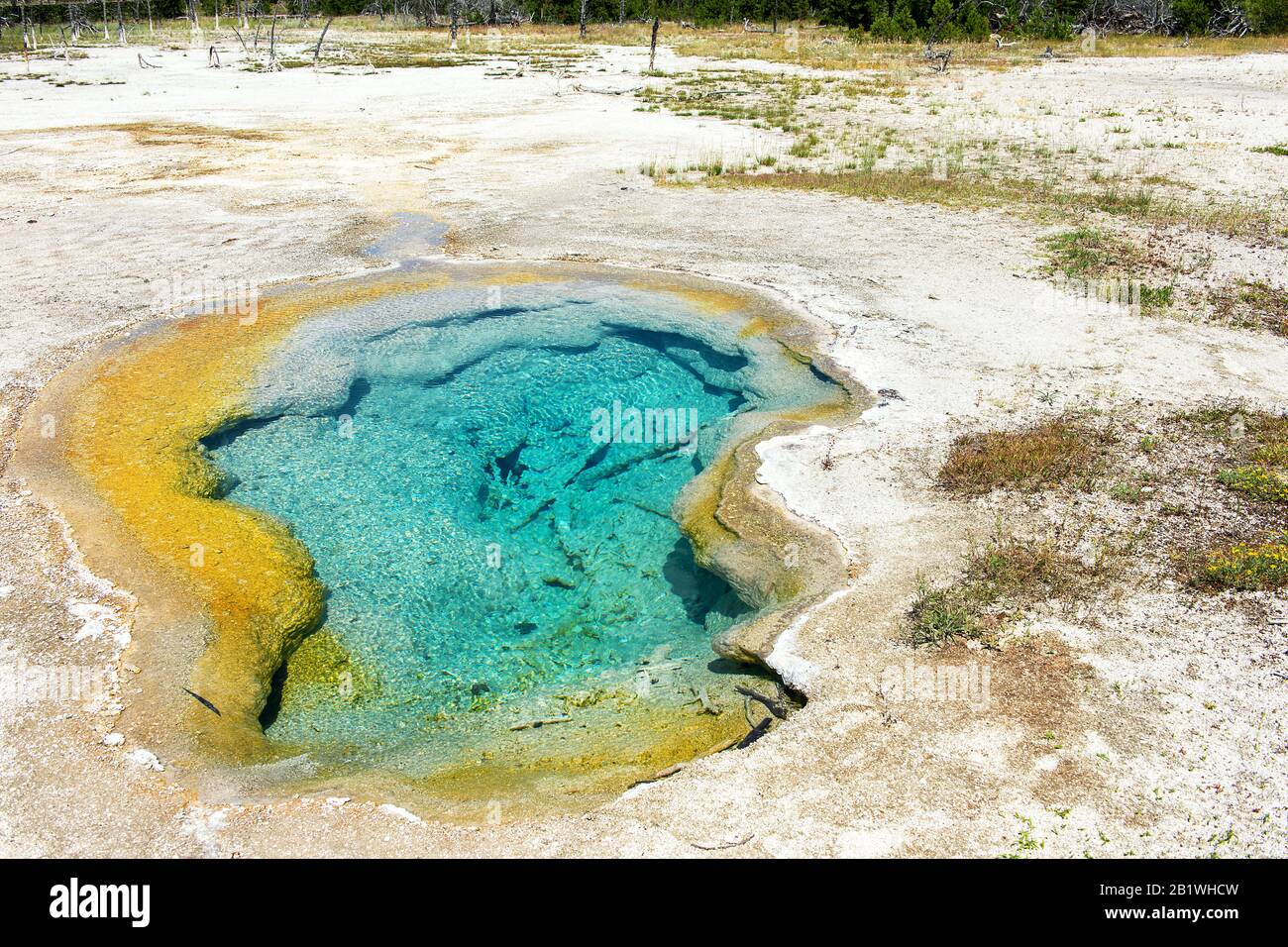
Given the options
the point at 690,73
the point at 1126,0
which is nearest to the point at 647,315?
the point at 690,73

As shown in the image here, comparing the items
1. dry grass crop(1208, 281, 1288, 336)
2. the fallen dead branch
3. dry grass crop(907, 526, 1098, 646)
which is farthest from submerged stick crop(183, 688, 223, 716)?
dry grass crop(1208, 281, 1288, 336)

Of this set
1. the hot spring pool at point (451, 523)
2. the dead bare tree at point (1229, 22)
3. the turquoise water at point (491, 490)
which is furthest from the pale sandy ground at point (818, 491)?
the dead bare tree at point (1229, 22)

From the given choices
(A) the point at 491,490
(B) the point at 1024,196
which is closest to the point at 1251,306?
(B) the point at 1024,196

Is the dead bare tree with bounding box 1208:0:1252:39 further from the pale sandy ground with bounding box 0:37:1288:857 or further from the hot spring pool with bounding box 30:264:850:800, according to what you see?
the hot spring pool with bounding box 30:264:850:800

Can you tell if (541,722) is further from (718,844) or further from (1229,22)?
(1229,22)

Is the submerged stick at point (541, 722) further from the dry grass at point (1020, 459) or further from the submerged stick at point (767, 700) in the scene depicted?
the dry grass at point (1020, 459)
